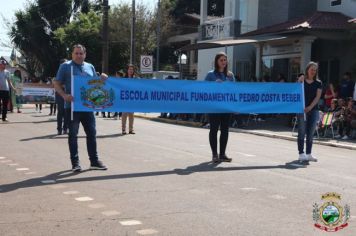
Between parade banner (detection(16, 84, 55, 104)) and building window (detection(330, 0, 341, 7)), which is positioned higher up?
building window (detection(330, 0, 341, 7))

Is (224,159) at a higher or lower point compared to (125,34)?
lower

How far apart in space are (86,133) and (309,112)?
14.2ft

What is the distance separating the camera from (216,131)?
9969mm

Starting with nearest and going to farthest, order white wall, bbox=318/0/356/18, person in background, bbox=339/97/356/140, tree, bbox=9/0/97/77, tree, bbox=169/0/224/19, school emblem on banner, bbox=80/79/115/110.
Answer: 1. school emblem on banner, bbox=80/79/115/110
2. person in background, bbox=339/97/356/140
3. white wall, bbox=318/0/356/18
4. tree, bbox=9/0/97/77
5. tree, bbox=169/0/224/19

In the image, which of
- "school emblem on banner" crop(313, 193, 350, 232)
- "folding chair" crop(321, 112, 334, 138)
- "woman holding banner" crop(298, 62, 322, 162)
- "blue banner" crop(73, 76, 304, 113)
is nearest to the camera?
"school emblem on banner" crop(313, 193, 350, 232)

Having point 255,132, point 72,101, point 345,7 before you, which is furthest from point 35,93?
point 72,101

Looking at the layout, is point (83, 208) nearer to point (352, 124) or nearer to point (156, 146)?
point (156, 146)

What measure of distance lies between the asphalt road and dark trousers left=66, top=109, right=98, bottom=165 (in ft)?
1.13

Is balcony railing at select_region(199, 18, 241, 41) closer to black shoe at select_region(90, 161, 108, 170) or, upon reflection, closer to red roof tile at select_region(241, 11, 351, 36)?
red roof tile at select_region(241, 11, 351, 36)

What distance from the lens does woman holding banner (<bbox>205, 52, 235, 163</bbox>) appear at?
32.5 ft

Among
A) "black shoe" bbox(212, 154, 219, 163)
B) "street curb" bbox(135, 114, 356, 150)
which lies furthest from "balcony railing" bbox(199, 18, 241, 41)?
"black shoe" bbox(212, 154, 219, 163)

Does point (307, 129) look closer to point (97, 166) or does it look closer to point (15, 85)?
point (97, 166)

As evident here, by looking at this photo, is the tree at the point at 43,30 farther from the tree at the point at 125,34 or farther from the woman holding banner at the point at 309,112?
the woman holding banner at the point at 309,112

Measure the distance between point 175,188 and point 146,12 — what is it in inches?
1631
